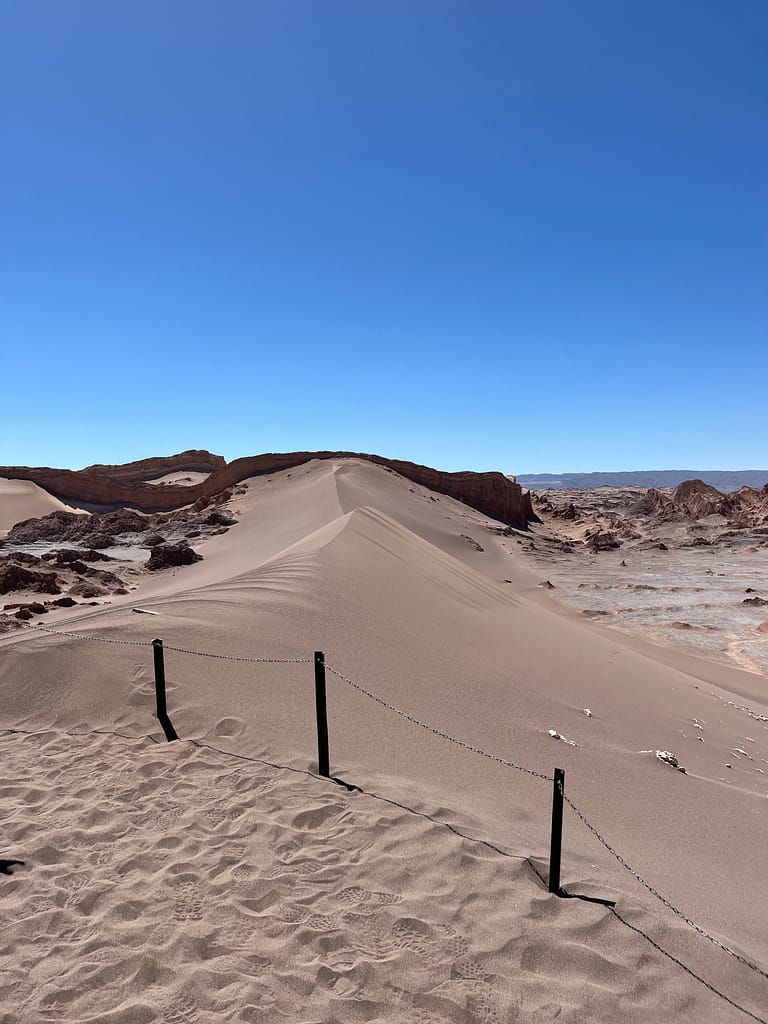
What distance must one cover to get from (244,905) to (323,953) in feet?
1.94

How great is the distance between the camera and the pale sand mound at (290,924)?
298 cm

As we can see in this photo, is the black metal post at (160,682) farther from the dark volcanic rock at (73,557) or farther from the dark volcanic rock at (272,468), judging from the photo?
the dark volcanic rock at (272,468)

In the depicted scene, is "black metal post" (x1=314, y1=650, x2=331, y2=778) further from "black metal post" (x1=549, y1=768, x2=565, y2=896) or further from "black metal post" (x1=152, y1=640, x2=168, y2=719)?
"black metal post" (x1=549, y1=768, x2=565, y2=896)

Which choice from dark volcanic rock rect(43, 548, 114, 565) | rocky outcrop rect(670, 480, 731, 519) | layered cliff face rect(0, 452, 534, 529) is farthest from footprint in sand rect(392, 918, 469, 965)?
rocky outcrop rect(670, 480, 731, 519)

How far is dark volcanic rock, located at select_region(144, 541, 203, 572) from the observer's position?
63.4 feet

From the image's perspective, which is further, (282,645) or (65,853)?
(282,645)

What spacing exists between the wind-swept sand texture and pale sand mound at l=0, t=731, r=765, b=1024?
14 mm

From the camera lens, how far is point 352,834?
4.24 m

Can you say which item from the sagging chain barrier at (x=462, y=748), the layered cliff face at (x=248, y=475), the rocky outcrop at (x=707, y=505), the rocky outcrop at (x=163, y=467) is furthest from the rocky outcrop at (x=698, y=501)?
the sagging chain barrier at (x=462, y=748)

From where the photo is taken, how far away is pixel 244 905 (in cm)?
359

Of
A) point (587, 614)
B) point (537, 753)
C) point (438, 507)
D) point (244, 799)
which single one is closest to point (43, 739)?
point (244, 799)

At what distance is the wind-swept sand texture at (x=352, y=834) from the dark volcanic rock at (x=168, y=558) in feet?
36.7

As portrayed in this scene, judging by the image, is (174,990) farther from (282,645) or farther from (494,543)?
(494,543)

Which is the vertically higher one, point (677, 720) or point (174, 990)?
point (174, 990)
